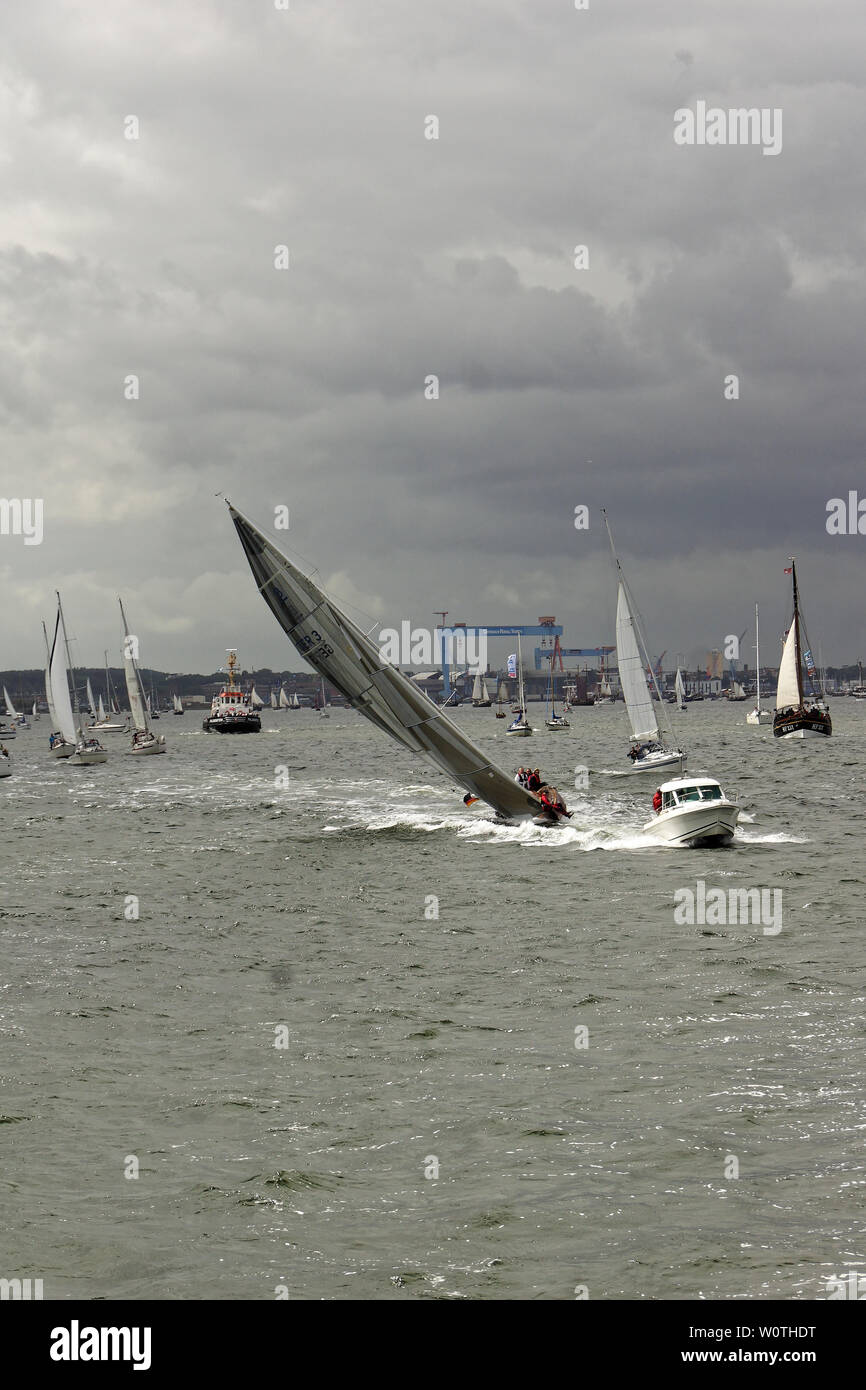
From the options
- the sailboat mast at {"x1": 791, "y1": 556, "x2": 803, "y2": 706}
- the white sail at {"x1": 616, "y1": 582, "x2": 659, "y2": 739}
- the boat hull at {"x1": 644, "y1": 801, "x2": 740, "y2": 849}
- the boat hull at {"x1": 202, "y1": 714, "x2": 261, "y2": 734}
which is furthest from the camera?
the boat hull at {"x1": 202, "y1": 714, "x2": 261, "y2": 734}

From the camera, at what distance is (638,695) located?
69.6m

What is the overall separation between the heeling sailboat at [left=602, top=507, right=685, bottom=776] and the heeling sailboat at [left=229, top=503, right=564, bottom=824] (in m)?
24.3

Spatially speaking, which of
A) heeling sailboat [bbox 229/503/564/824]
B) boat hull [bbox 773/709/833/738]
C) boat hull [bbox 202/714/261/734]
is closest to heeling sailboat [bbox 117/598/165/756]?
boat hull [bbox 202/714/261/734]

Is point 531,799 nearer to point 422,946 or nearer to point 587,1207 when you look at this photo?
point 422,946

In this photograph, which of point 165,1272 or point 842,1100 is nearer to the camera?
point 165,1272

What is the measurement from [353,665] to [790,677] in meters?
76.2

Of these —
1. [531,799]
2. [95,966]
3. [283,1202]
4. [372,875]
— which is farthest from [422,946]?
[531,799]

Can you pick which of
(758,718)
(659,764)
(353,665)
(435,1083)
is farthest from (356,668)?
(758,718)

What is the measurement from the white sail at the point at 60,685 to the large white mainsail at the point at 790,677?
6235 centimetres

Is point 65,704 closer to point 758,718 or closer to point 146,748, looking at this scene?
point 146,748

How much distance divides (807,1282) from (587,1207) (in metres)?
2.21

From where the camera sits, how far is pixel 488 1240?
33.7ft

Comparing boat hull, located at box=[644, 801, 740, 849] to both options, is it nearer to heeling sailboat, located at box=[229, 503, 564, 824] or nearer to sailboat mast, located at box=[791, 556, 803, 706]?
heeling sailboat, located at box=[229, 503, 564, 824]

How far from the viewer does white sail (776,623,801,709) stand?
105 metres
